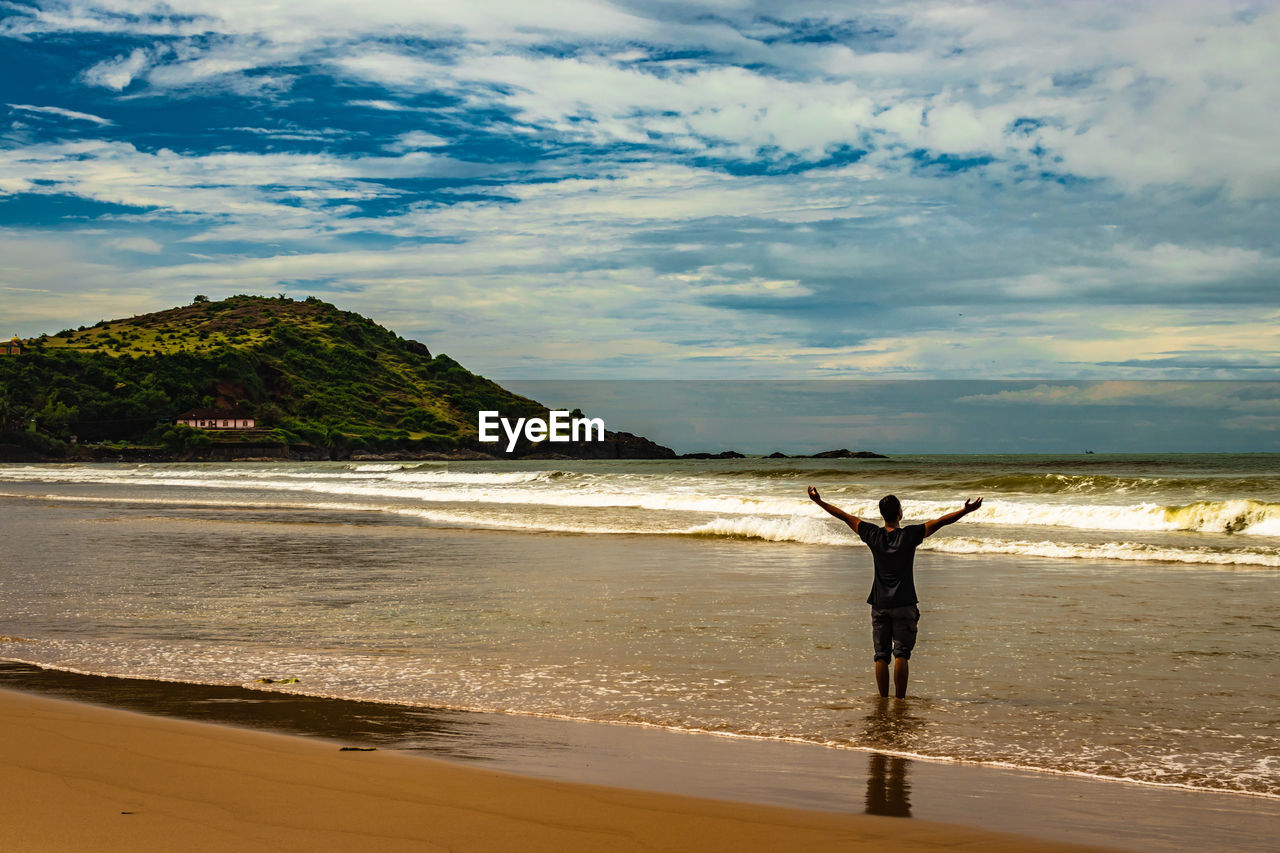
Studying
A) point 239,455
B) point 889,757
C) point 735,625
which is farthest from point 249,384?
point 889,757

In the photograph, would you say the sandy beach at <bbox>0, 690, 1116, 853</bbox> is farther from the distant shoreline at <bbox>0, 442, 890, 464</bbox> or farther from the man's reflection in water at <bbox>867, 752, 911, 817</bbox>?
the distant shoreline at <bbox>0, 442, 890, 464</bbox>

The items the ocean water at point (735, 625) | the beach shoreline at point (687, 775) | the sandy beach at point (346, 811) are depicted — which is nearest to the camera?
the sandy beach at point (346, 811)

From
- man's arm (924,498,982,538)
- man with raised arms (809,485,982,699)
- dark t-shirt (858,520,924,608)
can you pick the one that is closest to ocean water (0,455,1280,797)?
man with raised arms (809,485,982,699)

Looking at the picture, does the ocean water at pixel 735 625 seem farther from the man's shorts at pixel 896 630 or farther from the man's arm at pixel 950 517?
the man's arm at pixel 950 517

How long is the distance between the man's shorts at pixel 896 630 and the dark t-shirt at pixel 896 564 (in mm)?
57

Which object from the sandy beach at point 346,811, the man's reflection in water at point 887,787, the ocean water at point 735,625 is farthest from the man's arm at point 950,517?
the sandy beach at point 346,811

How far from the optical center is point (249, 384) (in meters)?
142

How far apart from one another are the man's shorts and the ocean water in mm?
353

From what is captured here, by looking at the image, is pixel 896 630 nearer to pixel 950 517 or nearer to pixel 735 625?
pixel 950 517

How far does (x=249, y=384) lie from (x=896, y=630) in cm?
14692

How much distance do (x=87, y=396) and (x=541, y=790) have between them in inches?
5503

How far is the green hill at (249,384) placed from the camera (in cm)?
12425

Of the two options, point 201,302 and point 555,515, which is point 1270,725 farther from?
point 201,302

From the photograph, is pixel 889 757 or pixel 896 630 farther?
pixel 896 630
